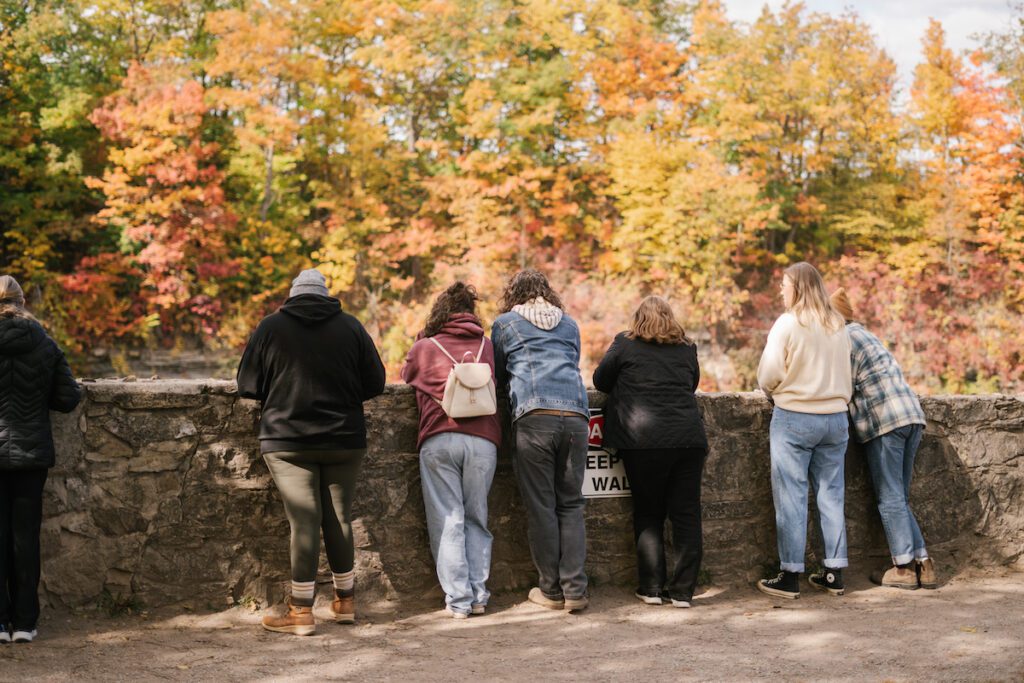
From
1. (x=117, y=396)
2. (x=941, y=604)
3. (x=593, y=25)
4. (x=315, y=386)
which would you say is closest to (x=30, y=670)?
(x=117, y=396)

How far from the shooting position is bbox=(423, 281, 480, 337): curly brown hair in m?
5.14

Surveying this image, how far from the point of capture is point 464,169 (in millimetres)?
20953

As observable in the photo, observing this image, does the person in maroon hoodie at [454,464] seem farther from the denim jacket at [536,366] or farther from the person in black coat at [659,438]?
the person in black coat at [659,438]

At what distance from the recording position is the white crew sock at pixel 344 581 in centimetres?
480

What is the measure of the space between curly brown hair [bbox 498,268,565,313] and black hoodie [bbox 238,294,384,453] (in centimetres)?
99

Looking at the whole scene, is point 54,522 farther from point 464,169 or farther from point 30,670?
point 464,169

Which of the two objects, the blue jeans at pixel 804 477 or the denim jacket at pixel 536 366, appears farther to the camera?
the blue jeans at pixel 804 477

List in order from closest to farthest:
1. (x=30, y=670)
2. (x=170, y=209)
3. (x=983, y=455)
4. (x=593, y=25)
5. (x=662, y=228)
A: 1. (x=30, y=670)
2. (x=983, y=455)
3. (x=170, y=209)
4. (x=662, y=228)
5. (x=593, y=25)

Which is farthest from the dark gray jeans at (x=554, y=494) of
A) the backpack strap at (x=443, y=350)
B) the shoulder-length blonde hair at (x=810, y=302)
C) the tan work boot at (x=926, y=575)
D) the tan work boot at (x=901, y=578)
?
the tan work boot at (x=926, y=575)

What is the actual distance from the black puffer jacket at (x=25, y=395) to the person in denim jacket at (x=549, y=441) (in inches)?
86.1

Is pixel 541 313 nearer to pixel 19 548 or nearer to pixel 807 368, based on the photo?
pixel 807 368

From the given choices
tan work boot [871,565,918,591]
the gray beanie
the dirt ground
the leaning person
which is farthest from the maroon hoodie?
tan work boot [871,565,918,591]

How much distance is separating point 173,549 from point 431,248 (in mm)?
17157

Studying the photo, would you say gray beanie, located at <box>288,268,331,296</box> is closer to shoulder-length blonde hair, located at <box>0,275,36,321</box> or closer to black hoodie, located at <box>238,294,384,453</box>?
black hoodie, located at <box>238,294,384,453</box>
